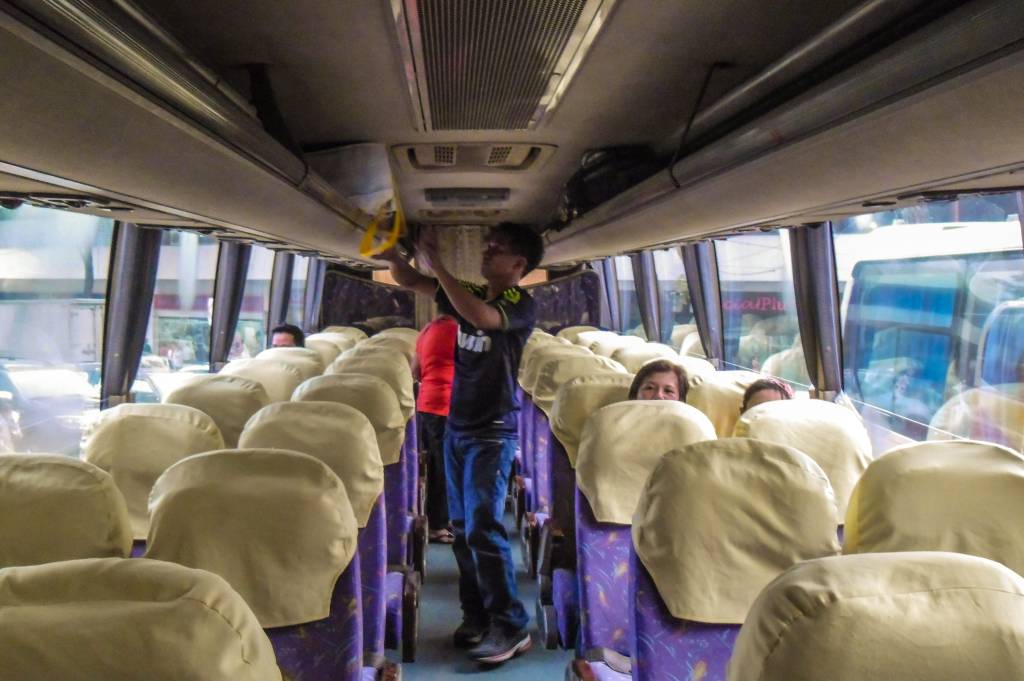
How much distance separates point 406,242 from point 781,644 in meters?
9.96

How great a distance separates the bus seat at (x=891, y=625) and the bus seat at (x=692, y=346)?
7.97 metres

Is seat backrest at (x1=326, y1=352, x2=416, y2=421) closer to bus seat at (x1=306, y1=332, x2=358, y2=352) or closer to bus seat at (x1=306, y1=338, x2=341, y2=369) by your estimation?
bus seat at (x1=306, y1=338, x2=341, y2=369)

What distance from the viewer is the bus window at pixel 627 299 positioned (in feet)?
39.4

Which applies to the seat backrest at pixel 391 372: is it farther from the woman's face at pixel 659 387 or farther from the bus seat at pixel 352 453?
the bus seat at pixel 352 453

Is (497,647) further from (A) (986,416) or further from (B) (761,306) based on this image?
(B) (761,306)

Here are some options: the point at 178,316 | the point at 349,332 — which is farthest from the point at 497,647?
the point at 349,332

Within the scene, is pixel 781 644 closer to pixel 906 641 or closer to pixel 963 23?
pixel 906 641

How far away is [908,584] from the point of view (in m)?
1.21

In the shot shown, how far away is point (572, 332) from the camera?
11.7 meters

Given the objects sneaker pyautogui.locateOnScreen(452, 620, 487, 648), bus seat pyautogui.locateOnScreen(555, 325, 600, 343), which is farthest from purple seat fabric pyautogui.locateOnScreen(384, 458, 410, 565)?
bus seat pyautogui.locateOnScreen(555, 325, 600, 343)

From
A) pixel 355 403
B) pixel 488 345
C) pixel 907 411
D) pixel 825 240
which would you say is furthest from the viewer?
pixel 825 240

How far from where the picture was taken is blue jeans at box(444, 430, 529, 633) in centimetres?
438

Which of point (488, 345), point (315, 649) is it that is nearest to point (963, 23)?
point (315, 649)

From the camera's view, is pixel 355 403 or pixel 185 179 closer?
pixel 185 179
